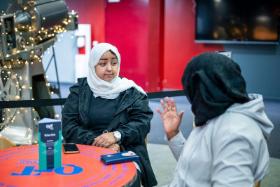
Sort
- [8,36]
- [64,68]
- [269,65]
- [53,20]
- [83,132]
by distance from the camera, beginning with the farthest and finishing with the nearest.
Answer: [64,68] → [269,65] → [53,20] → [8,36] → [83,132]

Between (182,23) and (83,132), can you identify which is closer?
(83,132)

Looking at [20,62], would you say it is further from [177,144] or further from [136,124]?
[177,144]

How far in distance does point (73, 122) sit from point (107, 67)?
1.44 feet

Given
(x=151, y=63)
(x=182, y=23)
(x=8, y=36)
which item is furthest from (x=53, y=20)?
(x=182, y=23)

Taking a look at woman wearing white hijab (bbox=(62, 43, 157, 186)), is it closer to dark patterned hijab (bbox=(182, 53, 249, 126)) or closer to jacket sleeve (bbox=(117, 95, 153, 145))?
jacket sleeve (bbox=(117, 95, 153, 145))

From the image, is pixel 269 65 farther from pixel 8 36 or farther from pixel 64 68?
pixel 8 36

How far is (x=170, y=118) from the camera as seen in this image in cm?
208

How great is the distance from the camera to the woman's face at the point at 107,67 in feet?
9.80

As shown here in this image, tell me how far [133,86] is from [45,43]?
7.58 feet

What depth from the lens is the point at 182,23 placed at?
867 cm

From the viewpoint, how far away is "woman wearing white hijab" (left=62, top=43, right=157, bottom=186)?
2.87m

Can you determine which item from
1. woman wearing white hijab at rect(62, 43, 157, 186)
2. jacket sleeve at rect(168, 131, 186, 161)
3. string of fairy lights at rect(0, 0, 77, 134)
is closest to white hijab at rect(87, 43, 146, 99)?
woman wearing white hijab at rect(62, 43, 157, 186)

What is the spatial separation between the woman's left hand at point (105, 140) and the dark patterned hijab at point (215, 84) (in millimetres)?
1236

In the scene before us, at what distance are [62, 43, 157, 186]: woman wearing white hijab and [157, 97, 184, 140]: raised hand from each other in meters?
0.77
